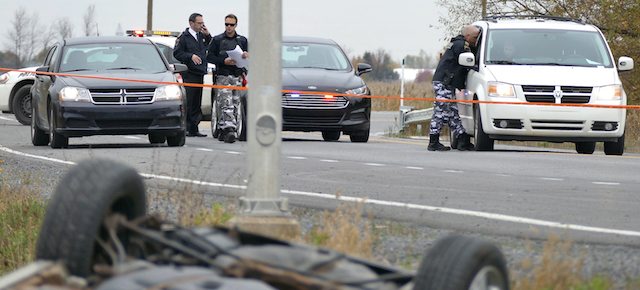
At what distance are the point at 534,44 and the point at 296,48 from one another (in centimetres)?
445

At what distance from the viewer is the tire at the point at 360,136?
923 inches

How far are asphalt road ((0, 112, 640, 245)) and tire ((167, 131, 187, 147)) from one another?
0.69 ft

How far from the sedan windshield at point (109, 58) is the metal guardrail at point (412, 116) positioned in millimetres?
8858

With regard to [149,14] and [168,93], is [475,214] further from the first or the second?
[149,14]

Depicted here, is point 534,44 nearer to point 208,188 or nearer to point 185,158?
point 185,158

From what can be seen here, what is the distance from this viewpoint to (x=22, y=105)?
31.1m

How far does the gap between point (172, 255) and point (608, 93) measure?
15.9 m

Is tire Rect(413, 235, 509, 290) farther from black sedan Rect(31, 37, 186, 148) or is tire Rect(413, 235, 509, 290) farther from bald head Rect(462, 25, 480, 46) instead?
bald head Rect(462, 25, 480, 46)

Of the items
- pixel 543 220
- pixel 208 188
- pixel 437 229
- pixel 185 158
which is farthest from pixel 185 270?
pixel 185 158

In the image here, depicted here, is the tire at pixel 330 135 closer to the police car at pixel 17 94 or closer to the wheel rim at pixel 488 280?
the police car at pixel 17 94

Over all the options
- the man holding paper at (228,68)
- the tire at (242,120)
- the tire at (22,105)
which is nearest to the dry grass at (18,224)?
the man holding paper at (228,68)

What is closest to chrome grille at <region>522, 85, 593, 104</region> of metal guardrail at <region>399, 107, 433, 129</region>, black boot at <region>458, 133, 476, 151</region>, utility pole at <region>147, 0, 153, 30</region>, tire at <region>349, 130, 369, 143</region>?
black boot at <region>458, 133, 476, 151</region>

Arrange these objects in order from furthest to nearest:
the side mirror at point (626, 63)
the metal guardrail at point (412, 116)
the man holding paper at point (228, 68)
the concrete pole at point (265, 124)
A: 1. the metal guardrail at point (412, 116)
2. the man holding paper at point (228, 68)
3. the side mirror at point (626, 63)
4. the concrete pole at point (265, 124)

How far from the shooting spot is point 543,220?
10.6m
